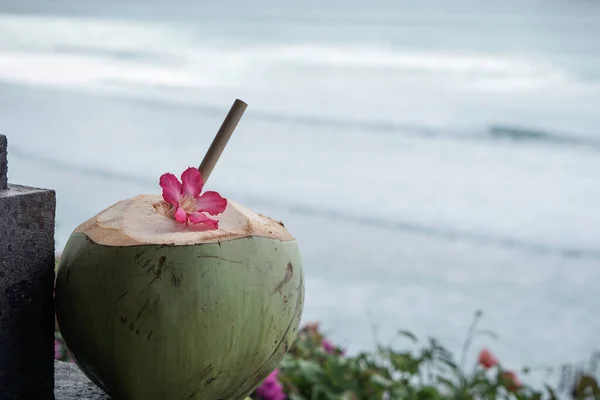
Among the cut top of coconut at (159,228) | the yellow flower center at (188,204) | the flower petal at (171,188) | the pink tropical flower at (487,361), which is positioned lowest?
the pink tropical flower at (487,361)

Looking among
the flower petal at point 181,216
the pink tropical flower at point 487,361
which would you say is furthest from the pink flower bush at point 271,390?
the flower petal at point 181,216

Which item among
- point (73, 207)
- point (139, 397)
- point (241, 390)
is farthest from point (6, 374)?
point (73, 207)

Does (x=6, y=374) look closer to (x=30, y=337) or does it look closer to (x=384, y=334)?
(x=30, y=337)

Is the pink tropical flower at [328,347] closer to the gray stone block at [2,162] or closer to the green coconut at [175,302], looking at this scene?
the green coconut at [175,302]

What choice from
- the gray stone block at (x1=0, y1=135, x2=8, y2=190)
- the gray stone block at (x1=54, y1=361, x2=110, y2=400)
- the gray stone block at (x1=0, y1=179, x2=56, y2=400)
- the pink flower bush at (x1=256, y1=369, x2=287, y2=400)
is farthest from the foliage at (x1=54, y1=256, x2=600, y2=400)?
the gray stone block at (x1=0, y1=135, x2=8, y2=190)

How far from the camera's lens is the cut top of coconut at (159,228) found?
826 millimetres

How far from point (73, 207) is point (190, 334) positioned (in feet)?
10.9

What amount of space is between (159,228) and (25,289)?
0.61 ft

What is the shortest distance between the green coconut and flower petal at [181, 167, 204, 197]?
4 cm

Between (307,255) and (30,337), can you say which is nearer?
(30,337)

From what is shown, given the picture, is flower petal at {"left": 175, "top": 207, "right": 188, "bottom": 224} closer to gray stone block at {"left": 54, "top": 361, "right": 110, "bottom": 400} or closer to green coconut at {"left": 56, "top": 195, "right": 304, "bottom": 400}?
green coconut at {"left": 56, "top": 195, "right": 304, "bottom": 400}

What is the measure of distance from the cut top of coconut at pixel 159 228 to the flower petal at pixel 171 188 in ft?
0.07

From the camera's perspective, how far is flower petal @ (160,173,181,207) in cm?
88

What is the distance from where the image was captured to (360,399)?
1657 mm
